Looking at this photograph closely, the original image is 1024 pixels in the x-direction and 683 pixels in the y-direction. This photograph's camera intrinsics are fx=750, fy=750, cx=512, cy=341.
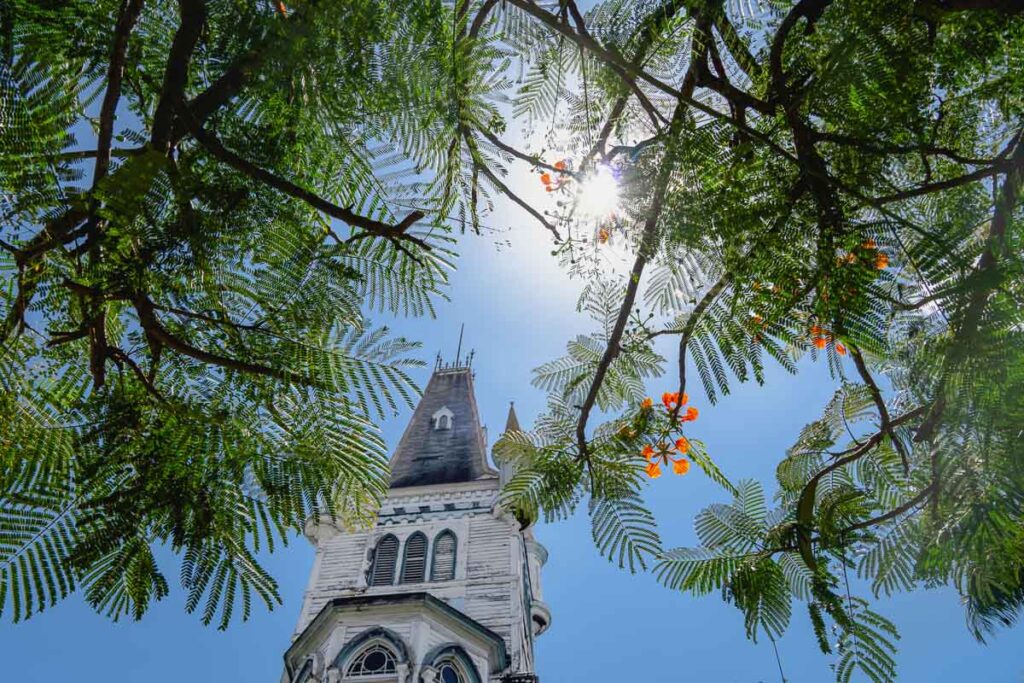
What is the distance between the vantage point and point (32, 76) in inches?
70.3

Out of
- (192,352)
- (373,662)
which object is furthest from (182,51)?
(373,662)

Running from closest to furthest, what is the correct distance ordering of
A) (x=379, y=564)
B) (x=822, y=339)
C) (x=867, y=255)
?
1. (x=867, y=255)
2. (x=822, y=339)
3. (x=379, y=564)

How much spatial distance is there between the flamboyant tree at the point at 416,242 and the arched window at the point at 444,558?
22795 mm

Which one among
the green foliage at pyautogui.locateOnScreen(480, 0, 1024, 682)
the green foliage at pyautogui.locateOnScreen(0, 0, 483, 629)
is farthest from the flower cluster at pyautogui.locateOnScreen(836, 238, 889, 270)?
the green foliage at pyautogui.locateOnScreen(0, 0, 483, 629)

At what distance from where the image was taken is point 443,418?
33906mm

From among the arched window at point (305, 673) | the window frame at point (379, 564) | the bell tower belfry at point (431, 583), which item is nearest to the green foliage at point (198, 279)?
the bell tower belfry at point (431, 583)

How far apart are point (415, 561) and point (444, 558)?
98cm

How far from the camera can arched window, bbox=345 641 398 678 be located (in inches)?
766

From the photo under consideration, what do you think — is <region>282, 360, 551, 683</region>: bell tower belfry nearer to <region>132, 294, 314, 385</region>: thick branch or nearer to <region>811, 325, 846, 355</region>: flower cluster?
<region>811, 325, 846, 355</region>: flower cluster

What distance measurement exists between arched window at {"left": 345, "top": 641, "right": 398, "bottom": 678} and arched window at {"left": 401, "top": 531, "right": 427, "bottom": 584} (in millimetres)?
4336

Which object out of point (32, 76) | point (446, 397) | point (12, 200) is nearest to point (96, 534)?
point (12, 200)

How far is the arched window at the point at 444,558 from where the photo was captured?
79.7ft

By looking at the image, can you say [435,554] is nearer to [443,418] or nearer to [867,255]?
[443,418]

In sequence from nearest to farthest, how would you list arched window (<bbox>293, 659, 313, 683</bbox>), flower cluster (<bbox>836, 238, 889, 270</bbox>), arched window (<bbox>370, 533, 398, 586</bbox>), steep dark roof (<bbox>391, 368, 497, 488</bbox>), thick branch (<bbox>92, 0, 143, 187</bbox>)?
thick branch (<bbox>92, 0, 143, 187</bbox>)
flower cluster (<bbox>836, 238, 889, 270</bbox>)
arched window (<bbox>293, 659, 313, 683</bbox>)
arched window (<bbox>370, 533, 398, 586</bbox>)
steep dark roof (<bbox>391, 368, 497, 488</bbox>)
